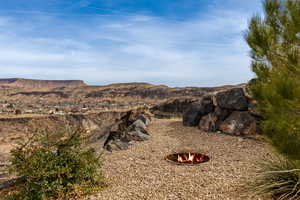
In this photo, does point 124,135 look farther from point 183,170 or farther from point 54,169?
point 54,169

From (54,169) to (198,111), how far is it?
7.46 meters

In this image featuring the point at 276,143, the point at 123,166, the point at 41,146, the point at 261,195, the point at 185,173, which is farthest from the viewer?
the point at 123,166

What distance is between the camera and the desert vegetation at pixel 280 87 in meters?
2.85

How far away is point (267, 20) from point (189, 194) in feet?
12.1

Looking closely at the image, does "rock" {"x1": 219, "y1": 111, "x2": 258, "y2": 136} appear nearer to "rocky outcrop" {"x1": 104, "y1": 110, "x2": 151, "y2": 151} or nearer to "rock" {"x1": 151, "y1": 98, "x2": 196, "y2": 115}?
"rocky outcrop" {"x1": 104, "y1": 110, "x2": 151, "y2": 151}

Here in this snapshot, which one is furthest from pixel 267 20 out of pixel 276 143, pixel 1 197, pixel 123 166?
pixel 1 197

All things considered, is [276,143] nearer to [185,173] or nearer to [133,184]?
[185,173]

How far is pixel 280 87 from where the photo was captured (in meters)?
2.71

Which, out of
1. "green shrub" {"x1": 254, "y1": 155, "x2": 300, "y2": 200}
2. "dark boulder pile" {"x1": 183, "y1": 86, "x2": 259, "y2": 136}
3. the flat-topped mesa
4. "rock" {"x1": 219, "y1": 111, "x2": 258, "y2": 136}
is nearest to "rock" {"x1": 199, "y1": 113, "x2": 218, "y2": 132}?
"dark boulder pile" {"x1": 183, "y1": 86, "x2": 259, "y2": 136}

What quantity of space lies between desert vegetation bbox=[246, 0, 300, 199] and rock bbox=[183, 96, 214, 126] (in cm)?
545

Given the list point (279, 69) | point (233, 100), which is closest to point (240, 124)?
point (233, 100)

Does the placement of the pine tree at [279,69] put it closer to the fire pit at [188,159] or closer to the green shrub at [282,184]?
the green shrub at [282,184]

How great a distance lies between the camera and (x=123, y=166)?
573cm

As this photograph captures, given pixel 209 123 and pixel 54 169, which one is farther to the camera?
pixel 209 123
